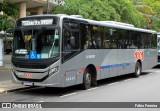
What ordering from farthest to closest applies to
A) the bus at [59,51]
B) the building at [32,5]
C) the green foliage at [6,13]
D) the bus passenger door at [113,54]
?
the building at [32,5], the green foliage at [6,13], the bus passenger door at [113,54], the bus at [59,51]

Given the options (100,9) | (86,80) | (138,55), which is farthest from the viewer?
(100,9)

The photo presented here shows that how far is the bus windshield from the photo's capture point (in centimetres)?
1283

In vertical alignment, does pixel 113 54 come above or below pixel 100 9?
below

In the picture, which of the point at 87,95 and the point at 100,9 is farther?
the point at 100,9

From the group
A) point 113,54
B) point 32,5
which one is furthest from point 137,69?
point 32,5

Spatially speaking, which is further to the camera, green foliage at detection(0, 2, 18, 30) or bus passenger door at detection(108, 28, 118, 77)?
green foliage at detection(0, 2, 18, 30)

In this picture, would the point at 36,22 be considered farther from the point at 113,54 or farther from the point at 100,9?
the point at 100,9

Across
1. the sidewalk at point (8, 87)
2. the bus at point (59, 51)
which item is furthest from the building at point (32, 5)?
the sidewalk at point (8, 87)

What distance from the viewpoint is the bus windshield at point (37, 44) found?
1283 cm

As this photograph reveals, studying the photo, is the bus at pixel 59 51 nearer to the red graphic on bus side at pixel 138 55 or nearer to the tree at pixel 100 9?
the red graphic on bus side at pixel 138 55

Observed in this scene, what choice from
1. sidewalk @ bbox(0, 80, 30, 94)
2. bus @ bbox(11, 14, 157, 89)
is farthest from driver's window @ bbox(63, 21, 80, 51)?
sidewalk @ bbox(0, 80, 30, 94)

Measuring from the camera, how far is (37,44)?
1305cm

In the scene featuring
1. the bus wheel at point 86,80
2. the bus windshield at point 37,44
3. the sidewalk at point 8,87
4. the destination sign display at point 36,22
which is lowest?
the sidewalk at point 8,87

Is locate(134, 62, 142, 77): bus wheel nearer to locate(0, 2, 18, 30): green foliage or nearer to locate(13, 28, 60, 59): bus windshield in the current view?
locate(0, 2, 18, 30): green foliage
